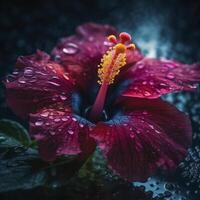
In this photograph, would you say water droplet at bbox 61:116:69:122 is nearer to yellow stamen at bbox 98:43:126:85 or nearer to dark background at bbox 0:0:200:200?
yellow stamen at bbox 98:43:126:85

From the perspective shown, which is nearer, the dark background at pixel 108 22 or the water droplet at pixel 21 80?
the water droplet at pixel 21 80

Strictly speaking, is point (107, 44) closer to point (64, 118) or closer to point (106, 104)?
point (106, 104)

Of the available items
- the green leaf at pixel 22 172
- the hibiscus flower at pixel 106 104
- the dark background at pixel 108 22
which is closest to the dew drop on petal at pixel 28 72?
the hibiscus flower at pixel 106 104

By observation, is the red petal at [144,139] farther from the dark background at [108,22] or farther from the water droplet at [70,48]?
the dark background at [108,22]

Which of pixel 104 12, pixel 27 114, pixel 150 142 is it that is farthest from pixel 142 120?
pixel 104 12

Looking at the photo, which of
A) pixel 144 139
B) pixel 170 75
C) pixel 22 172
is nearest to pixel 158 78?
pixel 170 75
